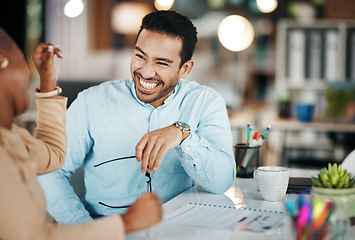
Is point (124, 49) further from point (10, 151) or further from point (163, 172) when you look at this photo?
point (10, 151)

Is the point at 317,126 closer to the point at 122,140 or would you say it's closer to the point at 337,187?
the point at 122,140

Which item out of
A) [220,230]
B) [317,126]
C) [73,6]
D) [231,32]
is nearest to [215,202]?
[220,230]

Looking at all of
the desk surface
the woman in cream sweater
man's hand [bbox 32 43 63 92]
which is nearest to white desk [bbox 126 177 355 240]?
the woman in cream sweater

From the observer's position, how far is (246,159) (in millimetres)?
1527

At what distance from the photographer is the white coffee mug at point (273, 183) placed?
47.7 inches

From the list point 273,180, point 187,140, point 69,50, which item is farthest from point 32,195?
point 69,50

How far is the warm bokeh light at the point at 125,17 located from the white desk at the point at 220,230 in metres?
5.07

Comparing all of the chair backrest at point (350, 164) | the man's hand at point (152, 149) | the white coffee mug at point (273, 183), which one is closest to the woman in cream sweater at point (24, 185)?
the man's hand at point (152, 149)

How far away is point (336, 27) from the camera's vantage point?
13.3ft

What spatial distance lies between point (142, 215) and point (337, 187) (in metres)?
0.52

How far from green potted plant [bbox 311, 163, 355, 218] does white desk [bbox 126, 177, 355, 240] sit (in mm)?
63

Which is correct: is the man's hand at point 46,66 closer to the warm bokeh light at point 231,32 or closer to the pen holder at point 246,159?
the pen holder at point 246,159

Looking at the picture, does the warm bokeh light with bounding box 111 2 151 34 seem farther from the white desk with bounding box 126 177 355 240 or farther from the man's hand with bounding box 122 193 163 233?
the man's hand with bounding box 122 193 163 233

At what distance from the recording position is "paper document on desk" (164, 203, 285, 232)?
3.22 ft
